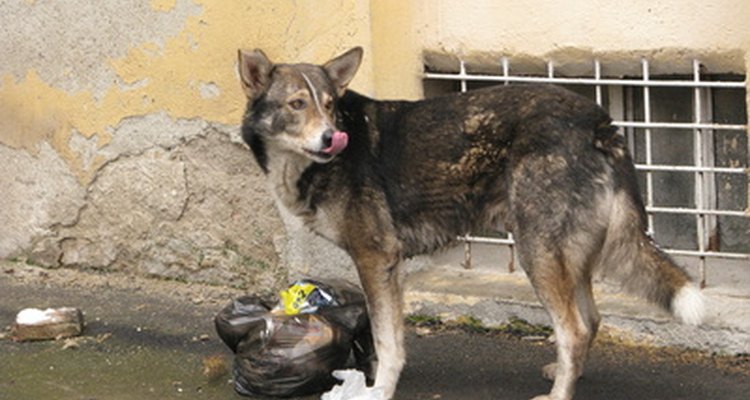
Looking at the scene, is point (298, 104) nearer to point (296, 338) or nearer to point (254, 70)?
point (254, 70)

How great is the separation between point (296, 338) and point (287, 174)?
2.15 feet

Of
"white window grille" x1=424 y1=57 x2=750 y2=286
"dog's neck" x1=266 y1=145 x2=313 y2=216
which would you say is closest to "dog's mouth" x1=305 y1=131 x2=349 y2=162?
"dog's neck" x1=266 y1=145 x2=313 y2=216

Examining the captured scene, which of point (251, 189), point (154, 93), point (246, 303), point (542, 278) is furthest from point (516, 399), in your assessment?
point (154, 93)

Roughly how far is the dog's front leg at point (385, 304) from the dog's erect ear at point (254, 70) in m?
0.74

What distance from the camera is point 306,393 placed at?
6.14 meters

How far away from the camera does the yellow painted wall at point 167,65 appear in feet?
22.7

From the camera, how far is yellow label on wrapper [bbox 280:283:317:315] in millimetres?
6270

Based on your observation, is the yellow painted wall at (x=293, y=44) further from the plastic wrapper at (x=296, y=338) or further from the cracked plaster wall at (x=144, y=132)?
the plastic wrapper at (x=296, y=338)

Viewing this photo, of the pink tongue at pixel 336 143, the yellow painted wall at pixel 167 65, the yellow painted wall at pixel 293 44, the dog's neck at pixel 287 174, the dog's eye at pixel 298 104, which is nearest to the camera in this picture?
the pink tongue at pixel 336 143

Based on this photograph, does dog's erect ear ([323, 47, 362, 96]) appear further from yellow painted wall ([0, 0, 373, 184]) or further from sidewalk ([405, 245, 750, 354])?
sidewalk ([405, 245, 750, 354])

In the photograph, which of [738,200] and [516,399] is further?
[738,200]

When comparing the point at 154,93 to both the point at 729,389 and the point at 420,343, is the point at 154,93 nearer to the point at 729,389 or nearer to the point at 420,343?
the point at 420,343

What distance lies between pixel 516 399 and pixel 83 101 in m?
2.84

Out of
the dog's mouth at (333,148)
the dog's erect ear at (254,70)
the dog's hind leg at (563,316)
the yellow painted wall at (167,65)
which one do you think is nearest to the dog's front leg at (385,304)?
the dog's mouth at (333,148)
